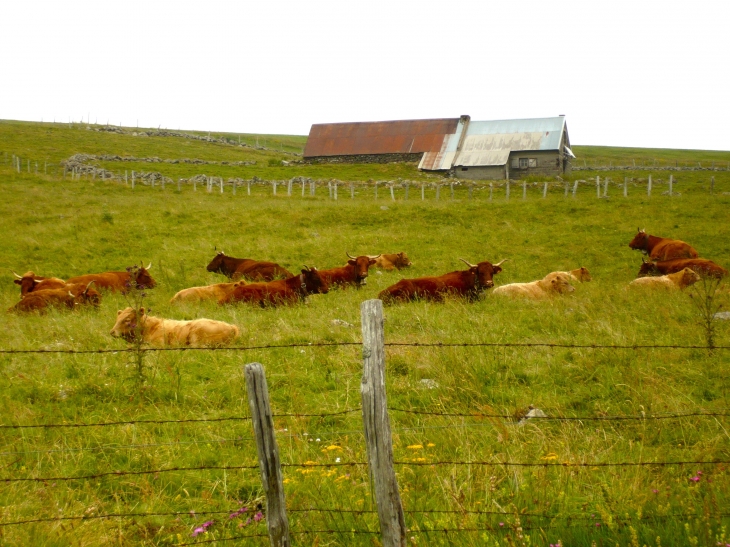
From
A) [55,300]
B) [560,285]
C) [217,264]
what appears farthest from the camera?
[217,264]

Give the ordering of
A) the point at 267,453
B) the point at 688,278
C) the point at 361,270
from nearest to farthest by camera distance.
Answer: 1. the point at 267,453
2. the point at 688,278
3. the point at 361,270

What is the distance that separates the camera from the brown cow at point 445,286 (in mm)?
12969

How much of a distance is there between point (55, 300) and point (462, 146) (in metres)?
41.9

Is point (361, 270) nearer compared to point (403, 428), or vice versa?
point (403, 428)

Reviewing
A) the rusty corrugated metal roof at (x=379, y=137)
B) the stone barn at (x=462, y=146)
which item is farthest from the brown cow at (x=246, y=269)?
the rusty corrugated metal roof at (x=379, y=137)

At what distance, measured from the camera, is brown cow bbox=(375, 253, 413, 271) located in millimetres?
17797

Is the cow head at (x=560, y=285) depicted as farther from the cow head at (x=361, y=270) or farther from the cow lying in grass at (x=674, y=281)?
the cow head at (x=361, y=270)

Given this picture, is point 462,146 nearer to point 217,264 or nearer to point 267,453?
point 217,264

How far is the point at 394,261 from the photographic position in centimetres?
1788

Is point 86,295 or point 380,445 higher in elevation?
point 380,445

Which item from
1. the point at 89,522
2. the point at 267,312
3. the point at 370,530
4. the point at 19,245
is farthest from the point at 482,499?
the point at 19,245

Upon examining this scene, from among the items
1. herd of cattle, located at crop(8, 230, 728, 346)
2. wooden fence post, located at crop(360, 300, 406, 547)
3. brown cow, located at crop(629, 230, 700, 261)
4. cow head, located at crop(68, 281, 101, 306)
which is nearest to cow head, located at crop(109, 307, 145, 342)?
herd of cattle, located at crop(8, 230, 728, 346)

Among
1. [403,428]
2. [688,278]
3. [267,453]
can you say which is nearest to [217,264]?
[688,278]

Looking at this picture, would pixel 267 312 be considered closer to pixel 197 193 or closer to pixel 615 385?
pixel 615 385
